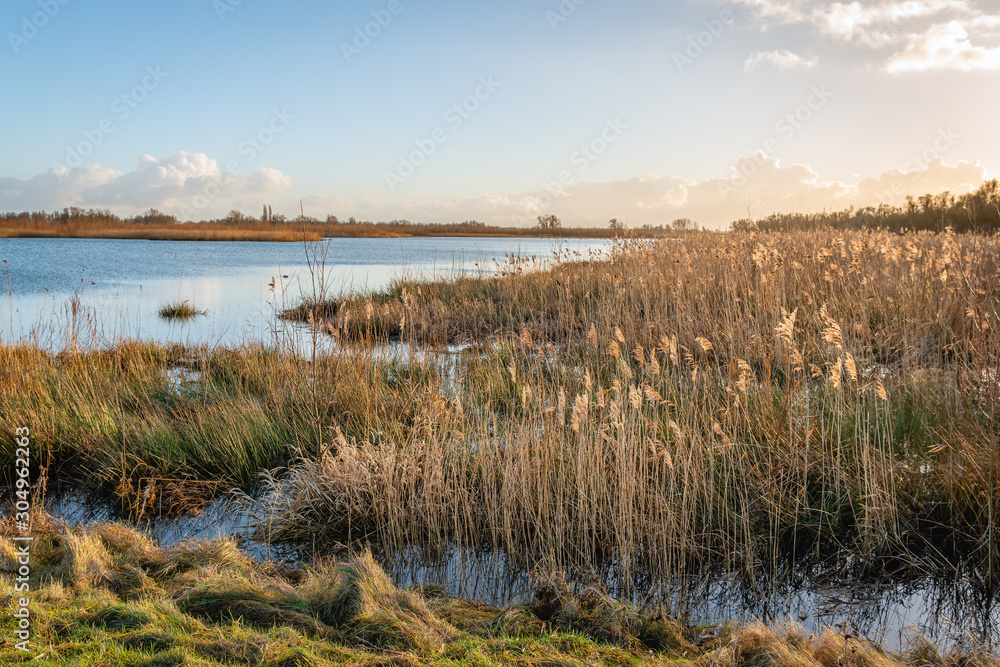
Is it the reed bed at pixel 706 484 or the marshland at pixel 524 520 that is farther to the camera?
the reed bed at pixel 706 484

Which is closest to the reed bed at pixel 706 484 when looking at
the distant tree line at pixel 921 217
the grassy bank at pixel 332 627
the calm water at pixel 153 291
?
the grassy bank at pixel 332 627

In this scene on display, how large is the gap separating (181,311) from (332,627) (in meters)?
12.0

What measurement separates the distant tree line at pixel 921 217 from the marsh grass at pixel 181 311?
1502cm

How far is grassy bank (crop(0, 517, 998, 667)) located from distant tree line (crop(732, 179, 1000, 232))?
653 inches

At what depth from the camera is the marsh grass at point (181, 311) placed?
1255 cm

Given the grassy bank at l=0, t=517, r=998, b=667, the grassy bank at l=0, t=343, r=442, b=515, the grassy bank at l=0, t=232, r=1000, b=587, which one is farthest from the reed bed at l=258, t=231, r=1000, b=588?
the grassy bank at l=0, t=517, r=998, b=667

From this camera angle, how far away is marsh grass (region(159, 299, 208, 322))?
12.6 m

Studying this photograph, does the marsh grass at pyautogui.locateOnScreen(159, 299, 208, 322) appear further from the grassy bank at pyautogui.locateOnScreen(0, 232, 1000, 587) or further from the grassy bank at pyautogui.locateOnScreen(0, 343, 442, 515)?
the grassy bank at pyautogui.locateOnScreen(0, 232, 1000, 587)

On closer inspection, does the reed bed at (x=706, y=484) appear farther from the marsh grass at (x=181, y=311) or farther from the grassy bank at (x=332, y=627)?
the marsh grass at (x=181, y=311)

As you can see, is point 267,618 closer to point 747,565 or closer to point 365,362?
point 747,565

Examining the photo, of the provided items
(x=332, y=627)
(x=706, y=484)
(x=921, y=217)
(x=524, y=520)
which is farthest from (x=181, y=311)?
(x=921, y=217)

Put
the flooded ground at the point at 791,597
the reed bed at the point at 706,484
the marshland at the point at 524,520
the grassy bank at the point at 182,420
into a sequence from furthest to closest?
the grassy bank at the point at 182,420 < the reed bed at the point at 706,484 < the flooded ground at the point at 791,597 < the marshland at the point at 524,520

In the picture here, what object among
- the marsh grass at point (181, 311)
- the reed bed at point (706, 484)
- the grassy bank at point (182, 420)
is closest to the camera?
the reed bed at point (706, 484)

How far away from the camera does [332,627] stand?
246 centimetres
